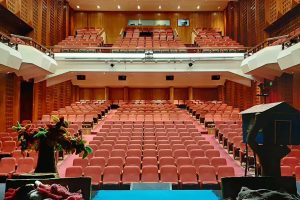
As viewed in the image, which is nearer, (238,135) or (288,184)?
(288,184)

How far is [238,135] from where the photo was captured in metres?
10.1

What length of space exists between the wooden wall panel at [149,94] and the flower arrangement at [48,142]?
18.3 meters

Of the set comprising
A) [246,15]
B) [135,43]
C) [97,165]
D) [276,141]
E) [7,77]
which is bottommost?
[97,165]

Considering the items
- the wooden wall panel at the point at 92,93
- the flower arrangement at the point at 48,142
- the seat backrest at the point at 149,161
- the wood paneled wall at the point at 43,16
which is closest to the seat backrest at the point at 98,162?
the seat backrest at the point at 149,161

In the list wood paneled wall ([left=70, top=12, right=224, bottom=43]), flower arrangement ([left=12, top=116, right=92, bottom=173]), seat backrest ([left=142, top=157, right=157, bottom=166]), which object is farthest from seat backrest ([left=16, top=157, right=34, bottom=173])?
wood paneled wall ([left=70, top=12, right=224, bottom=43])

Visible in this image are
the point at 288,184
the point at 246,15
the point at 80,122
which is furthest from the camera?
the point at 246,15

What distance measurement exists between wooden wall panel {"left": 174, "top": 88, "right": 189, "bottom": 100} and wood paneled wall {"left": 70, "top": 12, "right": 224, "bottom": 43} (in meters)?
3.98

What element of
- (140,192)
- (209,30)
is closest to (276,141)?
(140,192)

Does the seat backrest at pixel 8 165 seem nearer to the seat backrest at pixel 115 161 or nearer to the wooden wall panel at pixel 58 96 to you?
the seat backrest at pixel 115 161

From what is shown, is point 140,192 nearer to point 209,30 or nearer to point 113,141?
point 113,141

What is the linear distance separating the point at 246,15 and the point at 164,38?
5.08 metres

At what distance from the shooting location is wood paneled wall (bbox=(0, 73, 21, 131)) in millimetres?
12172

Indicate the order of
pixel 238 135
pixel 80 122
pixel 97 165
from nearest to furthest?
1. pixel 97 165
2. pixel 238 135
3. pixel 80 122

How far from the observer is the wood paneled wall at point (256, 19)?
1331 centimetres
